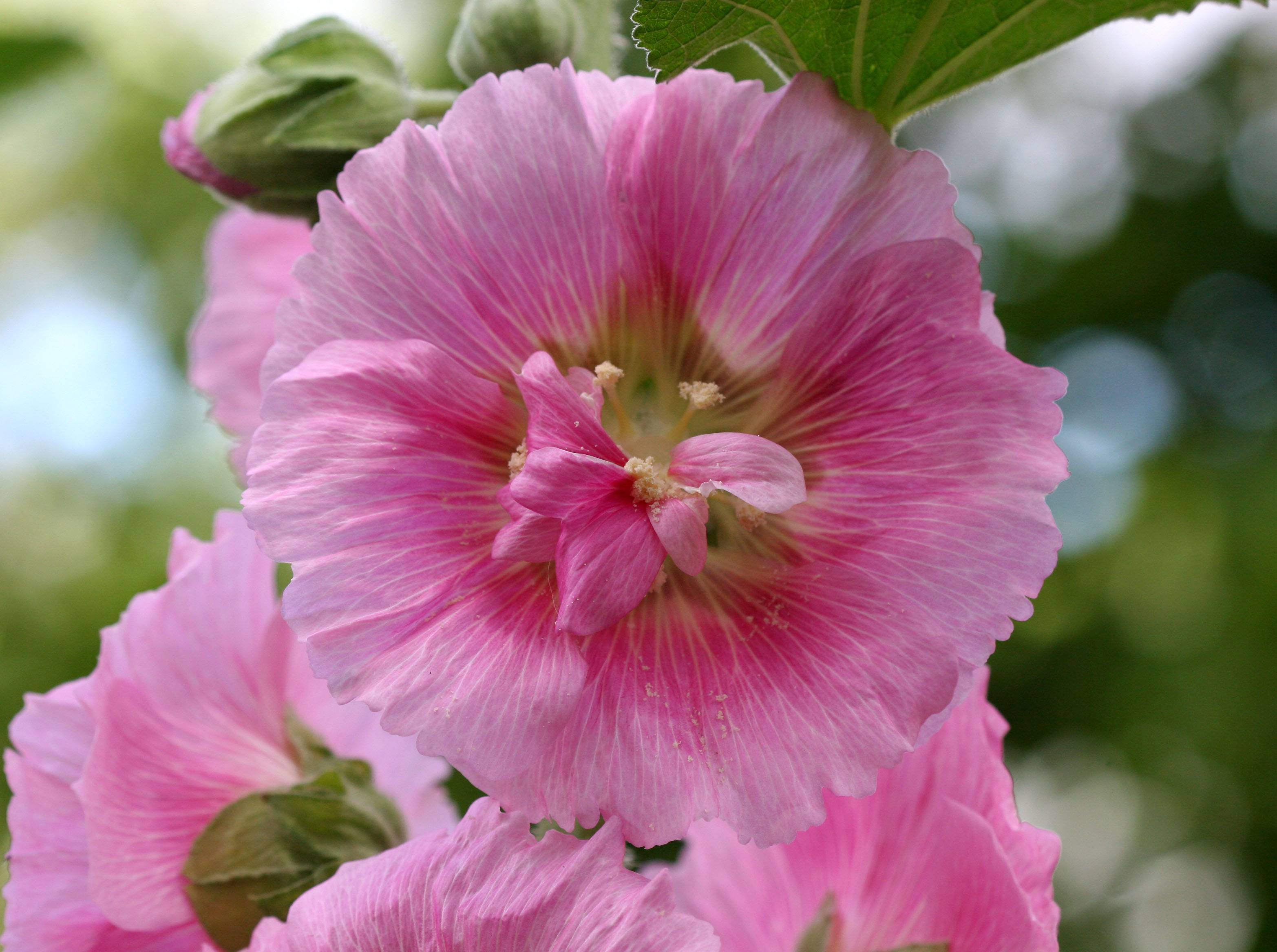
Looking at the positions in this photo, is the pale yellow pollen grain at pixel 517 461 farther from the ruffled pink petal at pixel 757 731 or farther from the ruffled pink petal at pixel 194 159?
the ruffled pink petal at pixel 194 159

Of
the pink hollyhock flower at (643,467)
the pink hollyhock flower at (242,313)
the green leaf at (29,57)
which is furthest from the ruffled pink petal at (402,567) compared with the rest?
the green leaf at (29,57)

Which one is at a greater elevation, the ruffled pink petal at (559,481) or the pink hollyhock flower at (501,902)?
the ruffled pink petal at (559,481)

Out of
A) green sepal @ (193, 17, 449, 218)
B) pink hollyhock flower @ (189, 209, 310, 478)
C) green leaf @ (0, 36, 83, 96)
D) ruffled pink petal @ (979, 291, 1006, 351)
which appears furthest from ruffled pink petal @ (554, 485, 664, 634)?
green leaf @ (0, 36, 83, 96)

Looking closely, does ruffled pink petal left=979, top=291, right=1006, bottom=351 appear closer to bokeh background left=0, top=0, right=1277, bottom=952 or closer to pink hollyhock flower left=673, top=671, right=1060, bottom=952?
pink hollyhock flower left=673, top=671, right=1060, bottom=952

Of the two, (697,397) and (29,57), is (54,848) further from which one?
(29,57)

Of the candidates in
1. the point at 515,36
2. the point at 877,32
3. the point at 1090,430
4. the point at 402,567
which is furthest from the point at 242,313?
the point at 1090,430
